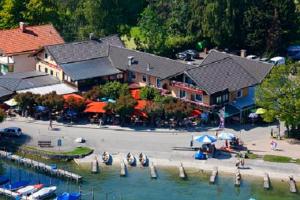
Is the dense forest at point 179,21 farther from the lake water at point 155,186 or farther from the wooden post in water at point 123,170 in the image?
the lake water at point 155,186

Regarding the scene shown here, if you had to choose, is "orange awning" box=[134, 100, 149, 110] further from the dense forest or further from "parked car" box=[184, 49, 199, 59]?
"parked car" box=[184, 49, 199, 59]

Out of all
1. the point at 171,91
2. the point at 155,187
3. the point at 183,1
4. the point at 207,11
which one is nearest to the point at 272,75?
the point at 171,91

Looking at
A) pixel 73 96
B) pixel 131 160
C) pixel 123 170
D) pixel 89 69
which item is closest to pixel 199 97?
pixel 73 96

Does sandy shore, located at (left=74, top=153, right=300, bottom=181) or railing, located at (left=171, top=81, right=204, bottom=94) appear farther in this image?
railing, located at (left=171, top=81, right=204, bottom=94)

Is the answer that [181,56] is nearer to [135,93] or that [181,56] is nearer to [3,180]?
[135,93]

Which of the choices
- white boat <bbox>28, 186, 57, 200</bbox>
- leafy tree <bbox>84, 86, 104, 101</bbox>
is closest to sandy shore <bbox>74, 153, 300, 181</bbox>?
white boat <bbox>28, 186, 57, 200</bbox>

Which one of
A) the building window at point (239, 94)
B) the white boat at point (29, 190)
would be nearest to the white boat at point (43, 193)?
the white boat at point (29, 190)
